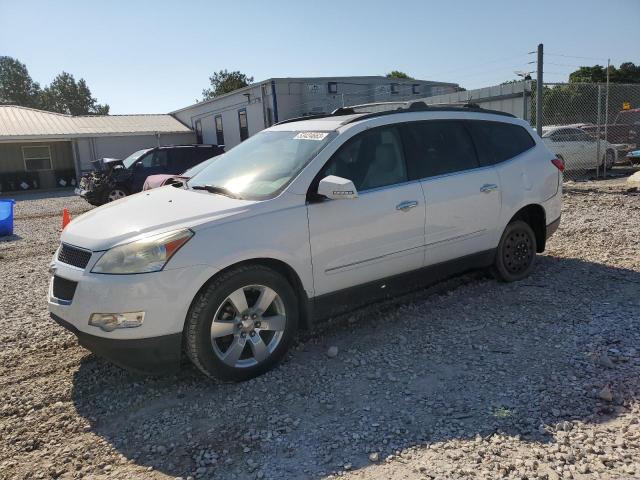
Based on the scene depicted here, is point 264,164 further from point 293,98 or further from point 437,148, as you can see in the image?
point 293,98

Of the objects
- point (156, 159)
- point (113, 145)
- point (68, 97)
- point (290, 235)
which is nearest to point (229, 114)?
point (113, 145)

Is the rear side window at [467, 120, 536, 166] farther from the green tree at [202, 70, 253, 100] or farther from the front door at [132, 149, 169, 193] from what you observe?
the green tree at [202, 70, 253, 100]

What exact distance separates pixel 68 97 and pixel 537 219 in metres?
98.6

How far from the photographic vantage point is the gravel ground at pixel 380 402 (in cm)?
275

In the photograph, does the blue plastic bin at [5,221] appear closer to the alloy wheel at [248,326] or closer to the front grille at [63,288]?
the front grille at [63,288]

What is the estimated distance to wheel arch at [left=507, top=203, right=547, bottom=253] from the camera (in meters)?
5.45

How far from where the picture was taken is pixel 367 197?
409 centimetres

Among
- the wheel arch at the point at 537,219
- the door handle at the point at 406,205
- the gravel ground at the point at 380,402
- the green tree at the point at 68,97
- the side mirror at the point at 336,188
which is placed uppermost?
the green tree at the point at 68,97

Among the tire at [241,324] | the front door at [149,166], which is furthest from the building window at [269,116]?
the tire at [241,324]

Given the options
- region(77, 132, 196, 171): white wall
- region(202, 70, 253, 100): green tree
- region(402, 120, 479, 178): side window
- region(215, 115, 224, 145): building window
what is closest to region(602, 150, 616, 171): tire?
region(402, 120, 479, 178): side window

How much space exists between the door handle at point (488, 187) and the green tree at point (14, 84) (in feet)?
319

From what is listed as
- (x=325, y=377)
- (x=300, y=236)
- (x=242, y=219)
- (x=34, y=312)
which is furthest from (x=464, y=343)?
(x=34, y=312)

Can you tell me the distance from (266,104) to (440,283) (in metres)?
21.6

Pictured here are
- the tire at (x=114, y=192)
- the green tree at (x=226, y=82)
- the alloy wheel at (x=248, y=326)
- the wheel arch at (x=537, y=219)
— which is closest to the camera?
the alloy wheel at (x=248, y=326)
